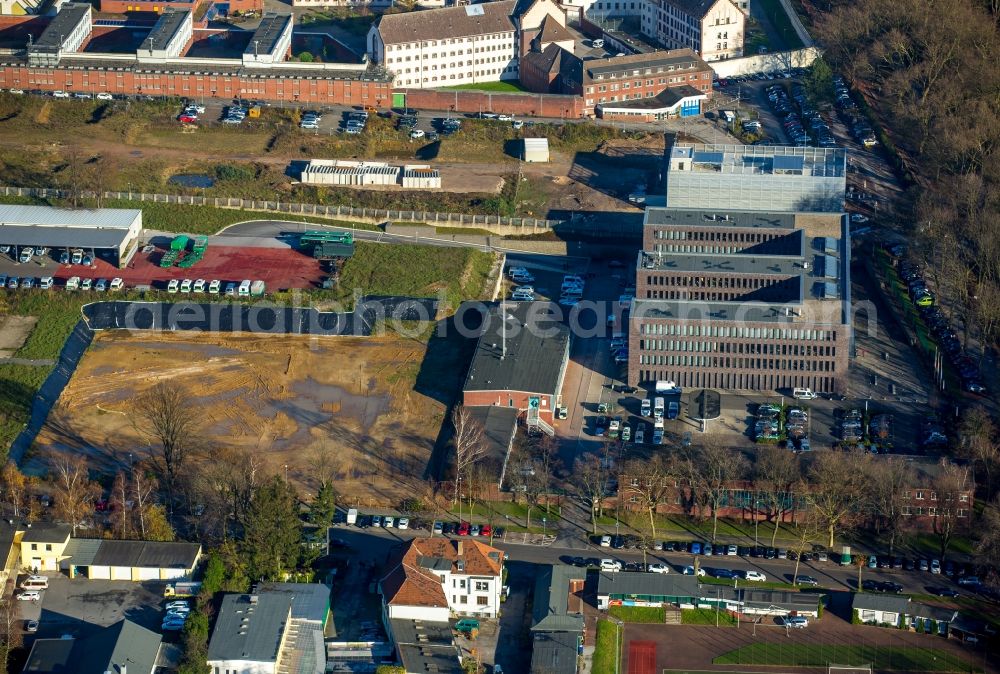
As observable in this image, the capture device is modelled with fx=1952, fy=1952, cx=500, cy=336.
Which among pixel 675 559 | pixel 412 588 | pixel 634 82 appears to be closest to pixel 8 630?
pixel 412 588

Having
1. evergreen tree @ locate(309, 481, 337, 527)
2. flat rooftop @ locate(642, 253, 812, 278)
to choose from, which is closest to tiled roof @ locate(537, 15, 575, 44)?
flat rooftop @ locate(642, 253, 812, 278)

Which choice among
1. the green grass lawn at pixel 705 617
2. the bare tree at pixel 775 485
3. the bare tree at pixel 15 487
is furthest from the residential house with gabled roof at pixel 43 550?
the bare tree at pixel 775 485

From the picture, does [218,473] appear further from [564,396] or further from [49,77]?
[49,77]

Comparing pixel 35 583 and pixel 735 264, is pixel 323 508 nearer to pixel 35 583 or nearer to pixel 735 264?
pixel 35 583

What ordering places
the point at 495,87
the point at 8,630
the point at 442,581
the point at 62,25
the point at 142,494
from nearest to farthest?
the point at 8,630 → the point at 442,581 → the point at 142,494 → the point at 495,87 → the point at 62,25

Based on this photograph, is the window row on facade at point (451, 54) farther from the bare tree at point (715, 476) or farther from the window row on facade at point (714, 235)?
the bare tree at point (715, 476)

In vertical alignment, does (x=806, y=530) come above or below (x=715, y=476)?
below
